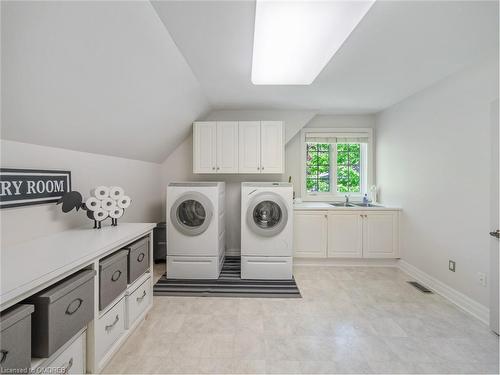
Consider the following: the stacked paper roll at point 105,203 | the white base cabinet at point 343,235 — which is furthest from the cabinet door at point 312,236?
the stacked paper roll at point 105,203

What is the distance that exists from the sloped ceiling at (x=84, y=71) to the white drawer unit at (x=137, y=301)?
123 cm

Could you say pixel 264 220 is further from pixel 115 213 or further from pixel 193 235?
pixel 115 213

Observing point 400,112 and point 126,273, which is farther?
point 400,112

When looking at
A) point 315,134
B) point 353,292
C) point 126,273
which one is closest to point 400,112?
point 315,134

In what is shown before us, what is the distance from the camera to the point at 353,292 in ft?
8.84

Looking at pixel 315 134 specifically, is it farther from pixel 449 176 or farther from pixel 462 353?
pixel 462 353

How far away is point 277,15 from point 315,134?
2.59 m

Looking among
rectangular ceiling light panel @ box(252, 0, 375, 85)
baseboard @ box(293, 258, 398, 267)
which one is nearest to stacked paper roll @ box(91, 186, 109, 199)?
rectangular ceiling light panel @ box(252, 0, 375, 85)

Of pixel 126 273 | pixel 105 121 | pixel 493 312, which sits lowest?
pixel 493 312

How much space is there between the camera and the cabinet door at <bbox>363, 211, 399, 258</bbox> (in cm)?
346

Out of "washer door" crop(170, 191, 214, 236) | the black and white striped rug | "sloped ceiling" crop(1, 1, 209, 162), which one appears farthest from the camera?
"washer door" crop(170, 191, 214, 236)

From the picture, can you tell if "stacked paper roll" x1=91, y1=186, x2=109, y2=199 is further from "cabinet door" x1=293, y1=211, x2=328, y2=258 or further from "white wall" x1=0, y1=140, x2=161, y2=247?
"cabinet door" x1=293, y1=211, x2=328, y2=258

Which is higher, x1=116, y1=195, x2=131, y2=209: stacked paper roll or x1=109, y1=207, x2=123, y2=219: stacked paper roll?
x1=116, y1=195, x2=131, y2=209: stacked paper roll

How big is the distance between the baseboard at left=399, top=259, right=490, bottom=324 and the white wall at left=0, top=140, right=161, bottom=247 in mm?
3505
